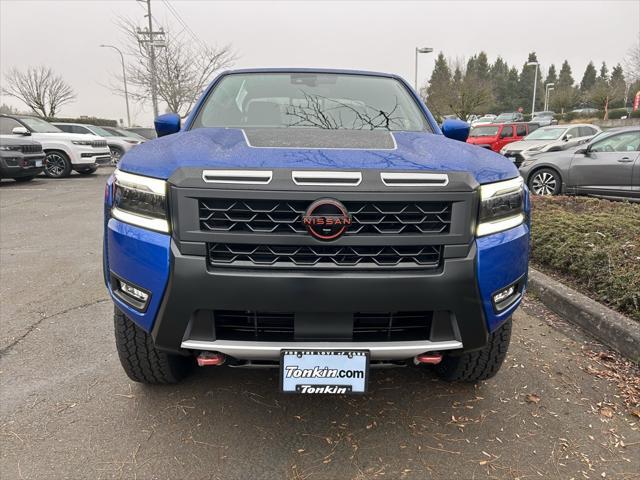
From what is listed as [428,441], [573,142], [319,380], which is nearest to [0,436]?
[319,380]

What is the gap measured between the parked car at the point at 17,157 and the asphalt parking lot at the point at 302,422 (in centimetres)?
994

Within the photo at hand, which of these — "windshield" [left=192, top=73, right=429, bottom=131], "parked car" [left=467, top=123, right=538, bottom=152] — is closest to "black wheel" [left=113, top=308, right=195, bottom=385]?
"windshield" [left=192, top=73, right=429, bottom=131]

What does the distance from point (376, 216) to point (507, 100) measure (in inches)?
3576

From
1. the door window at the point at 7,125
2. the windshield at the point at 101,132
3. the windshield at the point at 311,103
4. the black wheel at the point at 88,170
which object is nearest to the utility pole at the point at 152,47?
the windshield at the point at 101,132

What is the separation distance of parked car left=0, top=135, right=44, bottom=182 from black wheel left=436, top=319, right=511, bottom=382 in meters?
12.2

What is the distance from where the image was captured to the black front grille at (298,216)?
1807 millimetres

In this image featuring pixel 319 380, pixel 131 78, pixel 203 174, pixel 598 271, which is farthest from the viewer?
pixel 131 78

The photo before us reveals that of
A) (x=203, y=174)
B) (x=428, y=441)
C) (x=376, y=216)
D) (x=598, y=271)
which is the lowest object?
(x=428, y=441)

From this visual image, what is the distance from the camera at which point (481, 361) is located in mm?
2395

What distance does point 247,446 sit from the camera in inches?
84.0

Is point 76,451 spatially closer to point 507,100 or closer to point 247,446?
point 247,446

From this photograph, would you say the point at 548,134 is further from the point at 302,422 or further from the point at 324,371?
the point at 324,371

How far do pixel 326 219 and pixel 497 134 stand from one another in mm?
19887

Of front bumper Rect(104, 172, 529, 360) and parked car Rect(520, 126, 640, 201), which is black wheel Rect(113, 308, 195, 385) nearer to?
front bumper Rect(104, 172, 529, 360)
